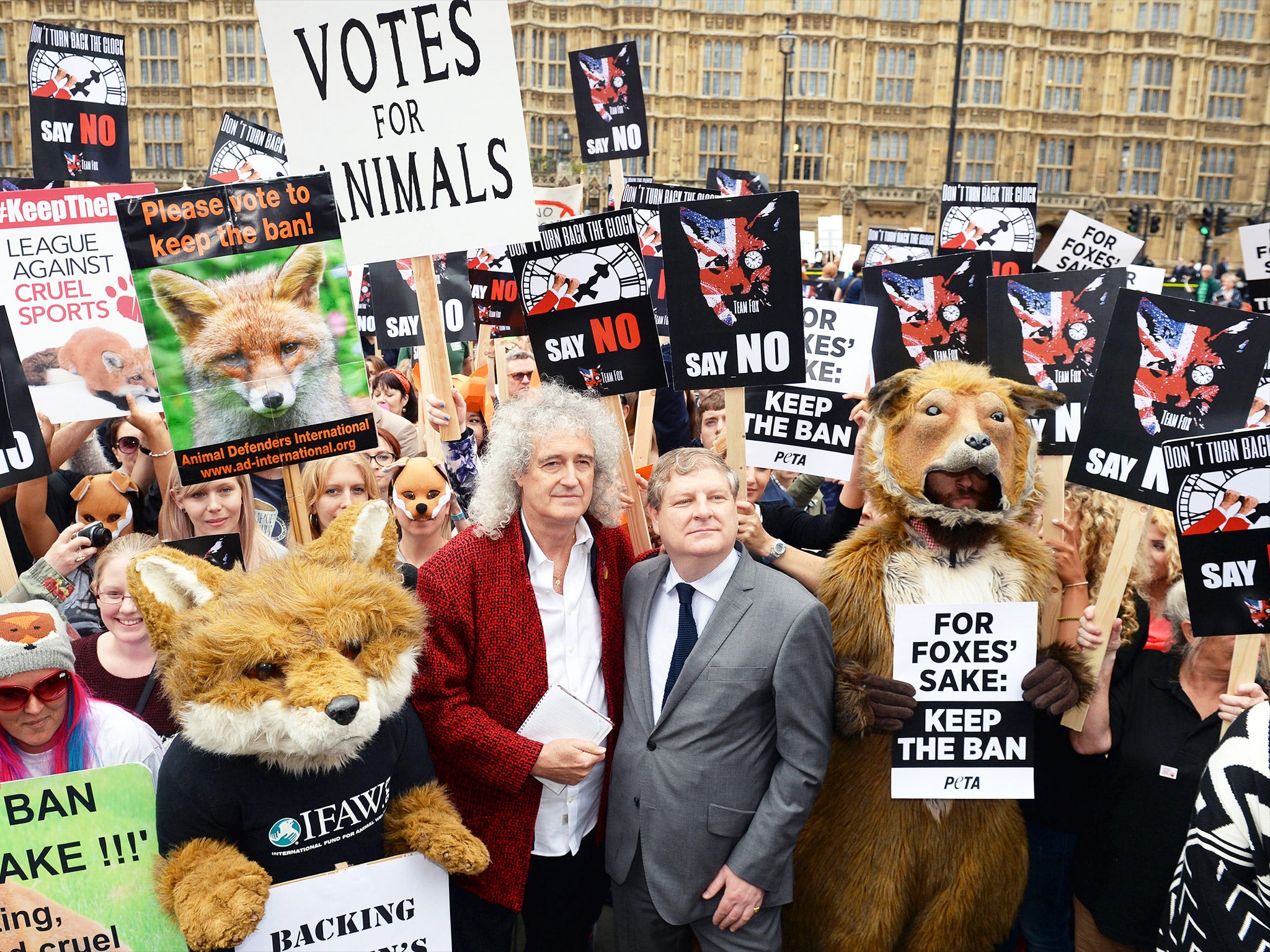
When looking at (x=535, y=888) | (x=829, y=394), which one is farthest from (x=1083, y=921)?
(x=829, y=394)

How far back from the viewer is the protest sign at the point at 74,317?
3.25 meters

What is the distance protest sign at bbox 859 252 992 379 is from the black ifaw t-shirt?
2.14 m

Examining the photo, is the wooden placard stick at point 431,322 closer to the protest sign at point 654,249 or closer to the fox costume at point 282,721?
the fox costume at point 282,721

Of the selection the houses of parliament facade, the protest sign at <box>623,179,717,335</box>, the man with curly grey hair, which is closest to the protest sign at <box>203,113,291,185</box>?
the protest sign at <box>623,179,717,335</box>

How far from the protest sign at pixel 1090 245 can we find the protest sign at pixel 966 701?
4285 millimetres

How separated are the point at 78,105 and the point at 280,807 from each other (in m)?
5.90

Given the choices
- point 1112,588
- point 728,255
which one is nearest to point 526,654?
point 728,255

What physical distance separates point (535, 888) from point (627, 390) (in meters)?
1.41

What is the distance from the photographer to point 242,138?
20.8ft

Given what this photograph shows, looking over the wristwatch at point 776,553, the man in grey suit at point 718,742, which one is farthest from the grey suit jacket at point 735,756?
the wristwatch at point 776,553

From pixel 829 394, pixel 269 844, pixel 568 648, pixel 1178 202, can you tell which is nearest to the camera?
pixel 269 844

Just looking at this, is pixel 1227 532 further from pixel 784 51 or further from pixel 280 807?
pixel 784 51

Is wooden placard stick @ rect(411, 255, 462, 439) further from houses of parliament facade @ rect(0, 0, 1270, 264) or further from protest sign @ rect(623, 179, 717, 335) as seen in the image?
houses of parliament facade @ rect(0, 0, 1270, 264)

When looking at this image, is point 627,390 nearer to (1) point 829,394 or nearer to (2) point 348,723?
(1) point 829,394
